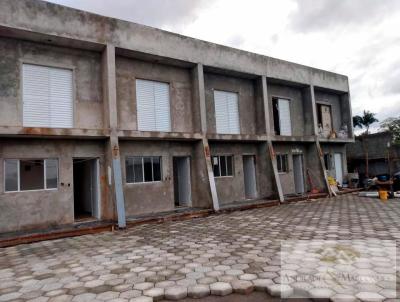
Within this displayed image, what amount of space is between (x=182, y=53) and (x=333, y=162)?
12330 millimetres

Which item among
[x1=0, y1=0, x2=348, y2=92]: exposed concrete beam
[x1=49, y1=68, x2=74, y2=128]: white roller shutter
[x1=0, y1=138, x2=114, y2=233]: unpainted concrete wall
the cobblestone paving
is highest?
[x1=0, y1=0, x2=348, y2=92]: exposed concrete beam

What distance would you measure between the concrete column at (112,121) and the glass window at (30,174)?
5.74 ft

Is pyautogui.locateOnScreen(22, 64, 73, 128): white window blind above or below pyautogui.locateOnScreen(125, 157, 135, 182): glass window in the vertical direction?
above

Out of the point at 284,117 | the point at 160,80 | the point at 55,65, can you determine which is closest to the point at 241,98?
the point at 284,117

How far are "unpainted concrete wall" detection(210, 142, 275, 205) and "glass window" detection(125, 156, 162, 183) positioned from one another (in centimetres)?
279

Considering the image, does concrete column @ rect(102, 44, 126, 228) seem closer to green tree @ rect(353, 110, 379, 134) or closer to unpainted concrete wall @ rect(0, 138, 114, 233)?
unpainted concrete wall @ rect(0, 138, 114, 233)

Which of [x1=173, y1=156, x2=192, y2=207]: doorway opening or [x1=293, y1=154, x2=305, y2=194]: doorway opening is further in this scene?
[x1=293, y1=154, x2=305, y2=194]: doorway opening

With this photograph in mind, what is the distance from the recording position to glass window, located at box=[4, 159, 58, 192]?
30.3 ft

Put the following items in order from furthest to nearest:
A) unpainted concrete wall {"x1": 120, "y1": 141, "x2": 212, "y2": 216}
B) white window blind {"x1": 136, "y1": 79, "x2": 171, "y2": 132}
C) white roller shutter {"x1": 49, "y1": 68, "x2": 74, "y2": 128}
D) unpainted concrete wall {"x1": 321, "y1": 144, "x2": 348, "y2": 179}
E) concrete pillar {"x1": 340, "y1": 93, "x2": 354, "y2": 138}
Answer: concrete pillar {"x1": 340, "y1": 93, "x2": 354, "y2": 138} → unpainted concrete wall {"x1": 321, "y1": 144, "x2": 348, "y2": 179} → white window blind {"x1": 136, "y1": 79, "x2": 171, "y2": 132} → unpainted concrete wall {"x1": 120, "y1": 141, "x2": 212, "y2": 216} → white roller shutter {"x1": 49, "y1": 68, "x2": 74, "y2": 128}

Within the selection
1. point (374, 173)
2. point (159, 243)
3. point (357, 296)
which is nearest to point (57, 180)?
point (159, 243)

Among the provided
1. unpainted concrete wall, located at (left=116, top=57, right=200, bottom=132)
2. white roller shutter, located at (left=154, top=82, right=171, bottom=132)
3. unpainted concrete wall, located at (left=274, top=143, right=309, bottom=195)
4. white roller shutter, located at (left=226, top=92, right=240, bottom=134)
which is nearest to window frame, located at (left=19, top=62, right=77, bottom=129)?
unpainted concrete wall, located at (left=116, top=57, right=200, bottom=132)

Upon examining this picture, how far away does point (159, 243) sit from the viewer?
7285mm

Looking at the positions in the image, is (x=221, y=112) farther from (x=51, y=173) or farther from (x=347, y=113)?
(x=347, y=113)

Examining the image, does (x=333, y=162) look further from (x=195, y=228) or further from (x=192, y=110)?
(x=195, y=228)
